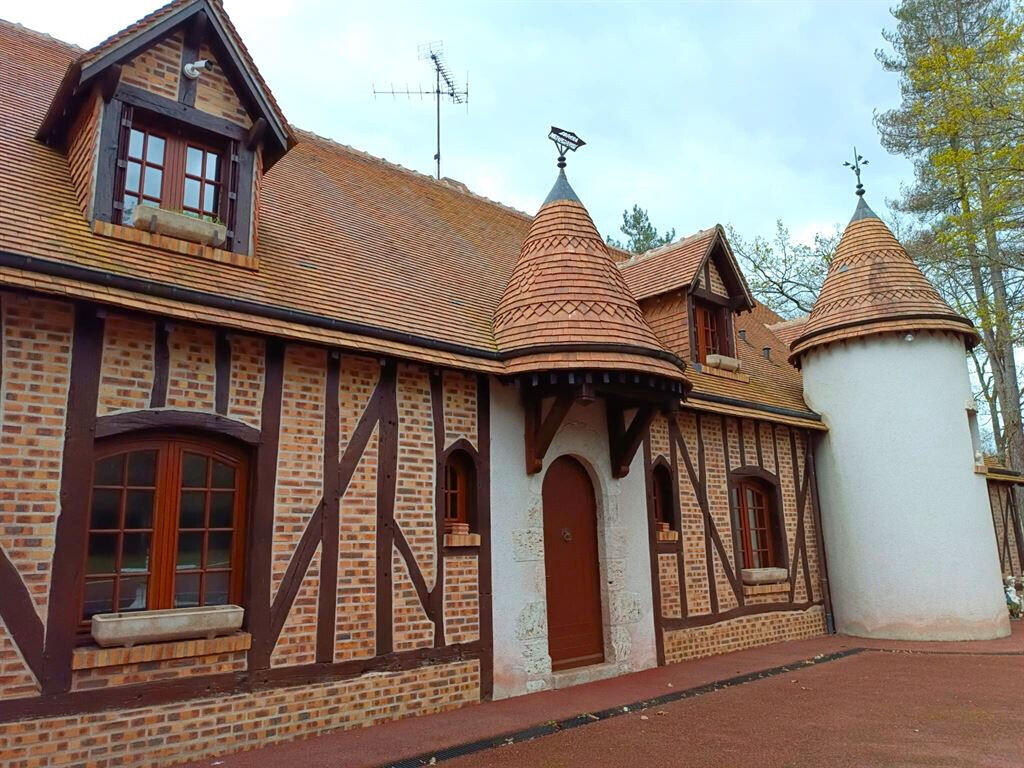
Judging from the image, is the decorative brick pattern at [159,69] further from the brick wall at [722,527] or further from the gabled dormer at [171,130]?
the brick wall at [722,527]

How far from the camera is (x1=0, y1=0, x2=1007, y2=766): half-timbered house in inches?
195

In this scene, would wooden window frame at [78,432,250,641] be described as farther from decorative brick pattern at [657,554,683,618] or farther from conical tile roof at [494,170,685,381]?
decorative brick pattern at [657,554,683,618]

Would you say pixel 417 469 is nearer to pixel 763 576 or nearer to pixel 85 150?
pixel 85 150

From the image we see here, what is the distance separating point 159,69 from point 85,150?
94 centimetres

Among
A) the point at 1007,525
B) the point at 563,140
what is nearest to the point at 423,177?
the point at 563,140

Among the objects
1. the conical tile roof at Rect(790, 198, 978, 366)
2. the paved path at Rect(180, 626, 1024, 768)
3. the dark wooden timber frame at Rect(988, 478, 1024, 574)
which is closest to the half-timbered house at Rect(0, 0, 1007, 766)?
the paved path at Rect(180, 626, 1024, 768)

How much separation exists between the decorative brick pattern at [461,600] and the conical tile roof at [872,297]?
750 centimetres

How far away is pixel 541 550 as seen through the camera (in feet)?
25.3

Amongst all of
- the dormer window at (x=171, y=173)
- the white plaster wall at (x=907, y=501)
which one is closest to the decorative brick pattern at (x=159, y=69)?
the dormer window at (x=171, y=173)

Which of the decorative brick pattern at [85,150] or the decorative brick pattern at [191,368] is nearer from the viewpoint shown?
the decorative brick pattern at [191,368]

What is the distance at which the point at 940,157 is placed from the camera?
509 inches

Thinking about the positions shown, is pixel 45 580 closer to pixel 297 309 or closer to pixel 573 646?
pixel 297 309

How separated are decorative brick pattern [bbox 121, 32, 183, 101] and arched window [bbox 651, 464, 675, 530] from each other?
266 inches

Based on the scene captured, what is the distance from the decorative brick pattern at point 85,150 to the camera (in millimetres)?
5914
